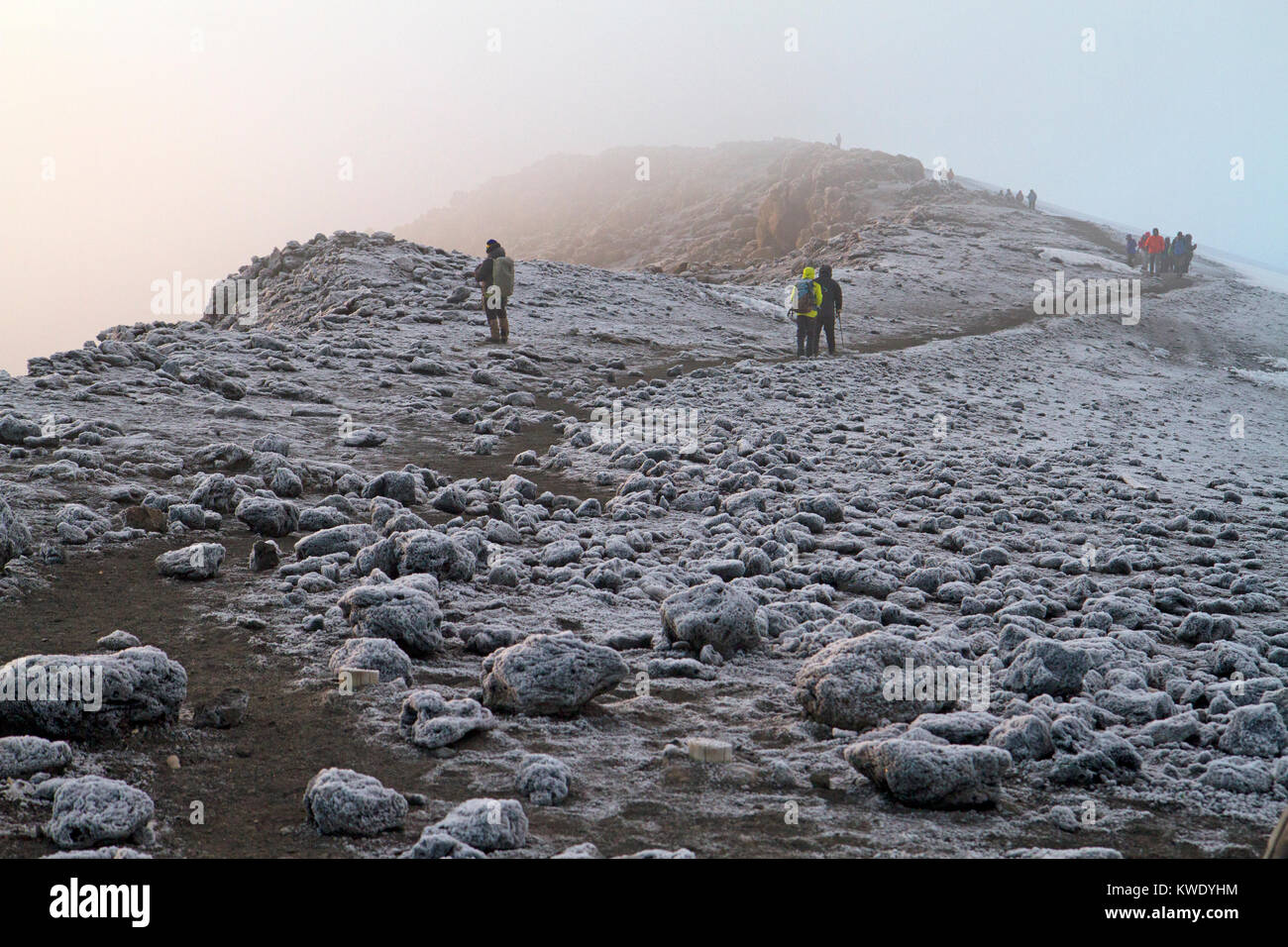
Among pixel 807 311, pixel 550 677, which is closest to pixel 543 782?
pixel 550 677

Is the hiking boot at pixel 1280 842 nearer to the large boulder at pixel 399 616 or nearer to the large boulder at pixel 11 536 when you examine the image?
the large boulder at pixel 399 616

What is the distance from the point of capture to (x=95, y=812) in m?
3.17

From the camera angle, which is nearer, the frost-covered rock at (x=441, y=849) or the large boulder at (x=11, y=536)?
the frost-covered rock at (x=441, y=849)

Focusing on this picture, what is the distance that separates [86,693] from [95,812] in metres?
0.87

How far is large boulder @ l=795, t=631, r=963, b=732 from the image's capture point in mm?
4406

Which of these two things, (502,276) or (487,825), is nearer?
(487,825)

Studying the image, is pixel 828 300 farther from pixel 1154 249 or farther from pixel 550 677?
pixel 1154 249

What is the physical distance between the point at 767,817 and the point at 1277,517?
31.1 ft

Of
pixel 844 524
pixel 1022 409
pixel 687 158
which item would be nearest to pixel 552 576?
pixel 844 524

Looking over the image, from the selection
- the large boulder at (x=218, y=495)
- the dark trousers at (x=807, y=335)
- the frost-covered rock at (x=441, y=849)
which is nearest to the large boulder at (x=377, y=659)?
the frost-covered rock at (x=441, y=849)

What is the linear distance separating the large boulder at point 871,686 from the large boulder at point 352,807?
2.08 meters

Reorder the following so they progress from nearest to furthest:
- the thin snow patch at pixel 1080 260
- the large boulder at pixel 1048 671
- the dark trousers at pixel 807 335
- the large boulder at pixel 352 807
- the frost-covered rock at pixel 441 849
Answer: the frost-covered rock at pixel 441 849
the large boulder at pixel 352 807
the large boulder at pixel 1048 671
the dark trousers at pixel 807 335
the thin snow patch at pixel 1080 260

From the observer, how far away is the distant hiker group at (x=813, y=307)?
68.1 ft
